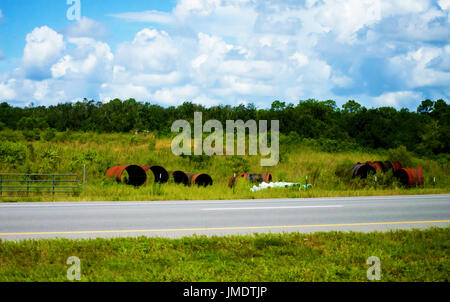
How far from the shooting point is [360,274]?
6.47 metres

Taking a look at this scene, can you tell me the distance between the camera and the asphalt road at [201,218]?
9828mm

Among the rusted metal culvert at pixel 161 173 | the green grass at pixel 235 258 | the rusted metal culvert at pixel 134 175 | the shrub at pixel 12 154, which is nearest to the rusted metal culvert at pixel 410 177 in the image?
the rusted metal culvert at pixel 161 173

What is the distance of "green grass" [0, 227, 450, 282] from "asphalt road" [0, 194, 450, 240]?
1353 mm

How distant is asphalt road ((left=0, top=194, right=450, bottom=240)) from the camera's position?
983cm

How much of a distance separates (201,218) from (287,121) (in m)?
56.0

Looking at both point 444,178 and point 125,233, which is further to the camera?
point 444,178

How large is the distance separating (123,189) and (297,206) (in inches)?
330

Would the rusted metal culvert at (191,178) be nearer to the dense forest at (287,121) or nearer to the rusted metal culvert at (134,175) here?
the rusted metal culvert at (134,175)

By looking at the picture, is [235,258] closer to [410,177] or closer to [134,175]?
[134,175]

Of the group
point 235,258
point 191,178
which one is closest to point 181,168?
point 191,178

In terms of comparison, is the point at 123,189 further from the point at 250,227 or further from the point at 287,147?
the point at 287,147
